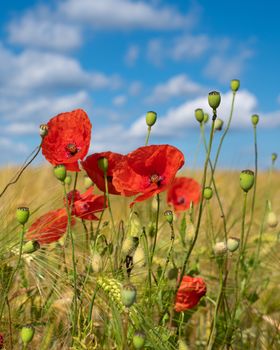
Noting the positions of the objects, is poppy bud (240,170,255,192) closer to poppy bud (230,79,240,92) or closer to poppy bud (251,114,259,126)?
poppy bud (230,79,240,92)

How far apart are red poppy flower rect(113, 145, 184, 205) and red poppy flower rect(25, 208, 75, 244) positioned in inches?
6.2

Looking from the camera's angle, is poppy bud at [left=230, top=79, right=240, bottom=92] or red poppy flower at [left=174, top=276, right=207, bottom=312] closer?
red poppy flower at [left=174, top=276, right=207, bottom=312]

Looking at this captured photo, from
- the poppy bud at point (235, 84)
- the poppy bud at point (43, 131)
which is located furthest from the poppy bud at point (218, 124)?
the poppy bud at point (43, 131)

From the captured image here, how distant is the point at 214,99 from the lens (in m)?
1.00

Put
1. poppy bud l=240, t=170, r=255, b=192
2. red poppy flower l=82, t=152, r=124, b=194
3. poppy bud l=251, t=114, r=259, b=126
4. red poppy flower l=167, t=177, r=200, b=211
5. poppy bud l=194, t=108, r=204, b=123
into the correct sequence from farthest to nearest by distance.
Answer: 1. red poppy flower l=167, t=177, r=200, b=211
2. poppy bud l=251, t=114, r=259, b=126
3. poppy bud l=194, t=108, r=204, b=123
4. red poppy flower l=82, t=152, r=124, b=194
5. poppy bud l=240, t=170, r=255, b=192

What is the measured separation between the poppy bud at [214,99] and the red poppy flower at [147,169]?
0.32 ft

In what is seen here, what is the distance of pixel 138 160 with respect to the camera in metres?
1.08

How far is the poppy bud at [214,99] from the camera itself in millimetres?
1000

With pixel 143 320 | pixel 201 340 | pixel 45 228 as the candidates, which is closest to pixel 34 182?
pixel 201 340

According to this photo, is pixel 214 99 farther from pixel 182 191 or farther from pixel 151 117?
pixel 182 191

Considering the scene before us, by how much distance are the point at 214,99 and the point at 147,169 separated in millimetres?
173

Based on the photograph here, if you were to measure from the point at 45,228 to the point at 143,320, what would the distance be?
0.32 metres

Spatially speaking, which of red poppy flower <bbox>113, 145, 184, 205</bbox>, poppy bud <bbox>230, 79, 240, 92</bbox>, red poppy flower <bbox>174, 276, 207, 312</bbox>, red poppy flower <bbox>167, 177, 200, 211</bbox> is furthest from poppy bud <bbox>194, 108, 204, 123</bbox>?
red poppy flower <bbox>167, 177, 200, 211</bbox>

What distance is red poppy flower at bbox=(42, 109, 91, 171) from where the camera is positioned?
A: 1.12 m
